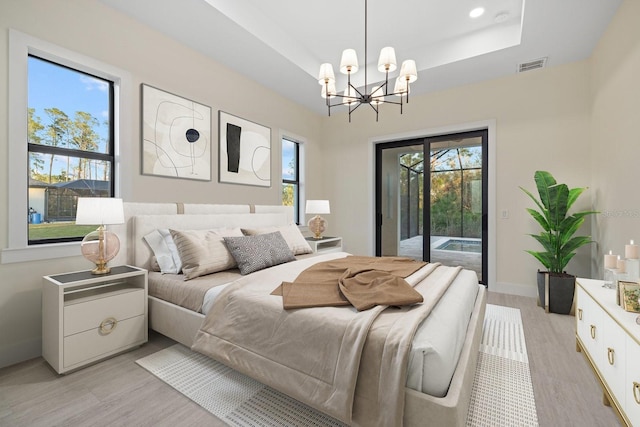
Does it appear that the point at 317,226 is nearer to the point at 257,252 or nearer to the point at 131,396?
the point at 257,252

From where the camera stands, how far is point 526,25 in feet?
9.24

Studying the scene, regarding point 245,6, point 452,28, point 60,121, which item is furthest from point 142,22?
point 452,28

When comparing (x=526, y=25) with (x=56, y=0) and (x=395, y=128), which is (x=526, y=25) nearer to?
(x=395, y=128)

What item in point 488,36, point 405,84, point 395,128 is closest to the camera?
point 405,84

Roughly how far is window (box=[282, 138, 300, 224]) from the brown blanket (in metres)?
2.58

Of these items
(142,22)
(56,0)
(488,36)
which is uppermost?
(488,36)

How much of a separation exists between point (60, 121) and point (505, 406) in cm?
378

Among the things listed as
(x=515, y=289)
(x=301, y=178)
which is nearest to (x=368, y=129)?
(x=301, y=178)

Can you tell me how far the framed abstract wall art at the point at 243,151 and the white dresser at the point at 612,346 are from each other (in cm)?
355

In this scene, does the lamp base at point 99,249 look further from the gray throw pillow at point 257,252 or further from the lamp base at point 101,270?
the gray throw pillow at point 257,252

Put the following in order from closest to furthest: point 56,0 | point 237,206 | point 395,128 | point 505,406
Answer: point 505,406 → point 56,0 → point 237,206 → point 395,128

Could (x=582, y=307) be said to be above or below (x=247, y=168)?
below

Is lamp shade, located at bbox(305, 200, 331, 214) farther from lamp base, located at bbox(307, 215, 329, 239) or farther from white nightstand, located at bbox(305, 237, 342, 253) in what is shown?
white nightstand, located at bbox(305, 237, 342, 253)

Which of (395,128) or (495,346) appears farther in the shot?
(395,128)
